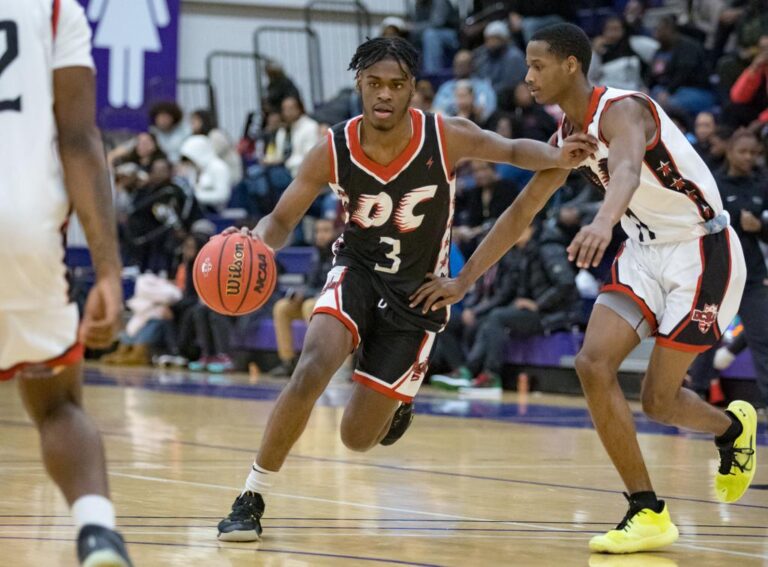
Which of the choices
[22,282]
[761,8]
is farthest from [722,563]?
[761,8]

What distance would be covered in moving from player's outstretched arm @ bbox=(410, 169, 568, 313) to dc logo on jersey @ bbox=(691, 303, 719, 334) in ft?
2.48

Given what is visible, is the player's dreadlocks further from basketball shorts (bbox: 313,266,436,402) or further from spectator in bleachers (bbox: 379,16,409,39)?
spectator in bleachers (bbox: 379,16,409,39)

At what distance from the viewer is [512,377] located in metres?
13.8

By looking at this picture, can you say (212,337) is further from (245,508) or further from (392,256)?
(245,508)

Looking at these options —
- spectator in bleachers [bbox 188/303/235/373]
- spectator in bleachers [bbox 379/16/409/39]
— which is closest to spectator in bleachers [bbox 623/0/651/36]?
spectator in bleachers [bbox 379/16/409/39]

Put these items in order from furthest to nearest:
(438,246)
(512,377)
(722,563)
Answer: (512,377) < (438,246) < (722,563)

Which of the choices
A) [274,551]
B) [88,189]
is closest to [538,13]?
[274,551]

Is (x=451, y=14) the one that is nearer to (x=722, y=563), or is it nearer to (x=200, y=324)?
(x=200, y=324)

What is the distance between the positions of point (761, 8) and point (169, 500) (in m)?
10.8

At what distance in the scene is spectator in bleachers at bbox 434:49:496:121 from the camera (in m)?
15.9

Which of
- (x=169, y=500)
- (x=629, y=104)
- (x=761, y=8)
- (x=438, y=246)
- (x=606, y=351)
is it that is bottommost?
(x=169, y=500)

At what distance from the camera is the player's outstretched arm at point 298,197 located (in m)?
5.64

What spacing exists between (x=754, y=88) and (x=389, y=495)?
8.51m

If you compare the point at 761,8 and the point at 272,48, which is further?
the point at 272,48
